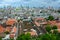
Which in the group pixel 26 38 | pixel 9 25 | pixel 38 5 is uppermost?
pixel 26 38

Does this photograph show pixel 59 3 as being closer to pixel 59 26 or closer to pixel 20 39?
pixel 59 26

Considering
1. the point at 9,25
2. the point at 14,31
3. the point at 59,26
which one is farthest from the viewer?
the point at 9,25

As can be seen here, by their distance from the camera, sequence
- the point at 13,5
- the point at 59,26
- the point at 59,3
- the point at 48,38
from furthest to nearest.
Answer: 1. the point at 13,5
2. the point at 59,3
3. the point at 59,26
4. the point at 48,38

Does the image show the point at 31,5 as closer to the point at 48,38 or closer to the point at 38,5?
the point at 38,5

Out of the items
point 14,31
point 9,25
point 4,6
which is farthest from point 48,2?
point 14,31

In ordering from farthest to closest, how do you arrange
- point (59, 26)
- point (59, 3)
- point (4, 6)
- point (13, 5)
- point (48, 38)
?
point (13, 5)
point (4, 6)
point (59, 3)
point (59, 26)
point (48, 38)

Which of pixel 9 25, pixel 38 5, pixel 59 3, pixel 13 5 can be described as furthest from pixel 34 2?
pixel 9 25

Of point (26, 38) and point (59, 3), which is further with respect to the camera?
point (59, 3)

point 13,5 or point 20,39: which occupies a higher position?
point 20,39

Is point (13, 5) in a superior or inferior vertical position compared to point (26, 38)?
inferior
